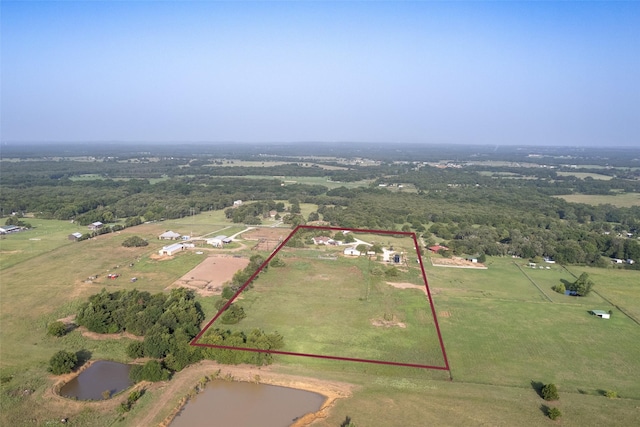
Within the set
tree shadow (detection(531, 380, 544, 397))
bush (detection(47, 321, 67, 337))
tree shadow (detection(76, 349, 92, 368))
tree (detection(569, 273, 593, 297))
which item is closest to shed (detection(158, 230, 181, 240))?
bush (detection(47, 321, 67, 337))

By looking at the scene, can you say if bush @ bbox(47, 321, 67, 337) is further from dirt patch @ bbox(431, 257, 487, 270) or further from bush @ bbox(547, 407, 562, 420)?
dirt patch @ bbox(431, 257, 487, 270)

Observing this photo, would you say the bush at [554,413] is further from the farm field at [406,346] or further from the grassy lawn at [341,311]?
the grassy lawn at [341,311]

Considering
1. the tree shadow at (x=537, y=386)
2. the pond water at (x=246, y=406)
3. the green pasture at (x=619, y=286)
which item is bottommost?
the green pasture at (x=619, y=286)

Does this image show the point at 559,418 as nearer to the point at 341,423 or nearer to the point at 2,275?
the point at 341,423

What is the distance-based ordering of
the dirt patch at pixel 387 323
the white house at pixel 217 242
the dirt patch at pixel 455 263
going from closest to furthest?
the dirt patch at pixel 387 323
the dirt patch at pixel 455 263
the white house at pixel 217 242

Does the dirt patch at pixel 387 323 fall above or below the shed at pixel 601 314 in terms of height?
above

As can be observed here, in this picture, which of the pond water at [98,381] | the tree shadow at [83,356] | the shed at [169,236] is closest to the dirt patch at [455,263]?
the pond water at [98,381]

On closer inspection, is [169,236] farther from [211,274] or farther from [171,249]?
[211,274]
